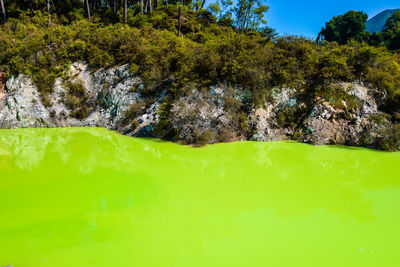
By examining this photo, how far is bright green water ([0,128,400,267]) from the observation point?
133 inches

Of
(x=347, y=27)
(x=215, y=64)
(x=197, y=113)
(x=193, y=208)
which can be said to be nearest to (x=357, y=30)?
(x=347, y=27)

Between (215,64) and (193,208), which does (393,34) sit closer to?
(215,64)

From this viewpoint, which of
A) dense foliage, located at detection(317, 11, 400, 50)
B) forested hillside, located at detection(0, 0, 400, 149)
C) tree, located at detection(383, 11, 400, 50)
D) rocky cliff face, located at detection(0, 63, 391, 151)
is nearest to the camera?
rocky cliff face, located at detection(0, 63, 391, 151)

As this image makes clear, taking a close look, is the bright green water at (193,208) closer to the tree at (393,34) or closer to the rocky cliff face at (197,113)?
the rocky cliff face at (197,113)

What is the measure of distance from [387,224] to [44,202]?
648 centimetres

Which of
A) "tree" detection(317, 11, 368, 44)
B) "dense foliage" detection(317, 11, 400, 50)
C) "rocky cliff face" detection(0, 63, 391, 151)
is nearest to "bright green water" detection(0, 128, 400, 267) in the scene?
"rocky cliff face" detection(0, 63, 391, 151)

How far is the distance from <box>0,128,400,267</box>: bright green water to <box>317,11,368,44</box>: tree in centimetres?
3316

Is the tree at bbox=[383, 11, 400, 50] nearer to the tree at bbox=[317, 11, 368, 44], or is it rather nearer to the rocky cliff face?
the tree at bbox=[317, 11, 368, 44]

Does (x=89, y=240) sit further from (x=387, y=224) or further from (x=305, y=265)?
(x=387, y=224)

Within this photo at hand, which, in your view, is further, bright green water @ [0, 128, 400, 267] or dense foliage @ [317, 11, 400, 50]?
dense foliage @ [317, 11, 400, 50]

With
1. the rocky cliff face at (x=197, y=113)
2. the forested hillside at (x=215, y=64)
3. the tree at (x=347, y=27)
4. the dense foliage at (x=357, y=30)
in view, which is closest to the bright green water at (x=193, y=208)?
the rocky cliff face at (x=197, y=113)

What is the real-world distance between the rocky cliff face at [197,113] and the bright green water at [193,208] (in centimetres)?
177

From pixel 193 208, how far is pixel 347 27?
132ft

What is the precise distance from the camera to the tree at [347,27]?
32969mm
